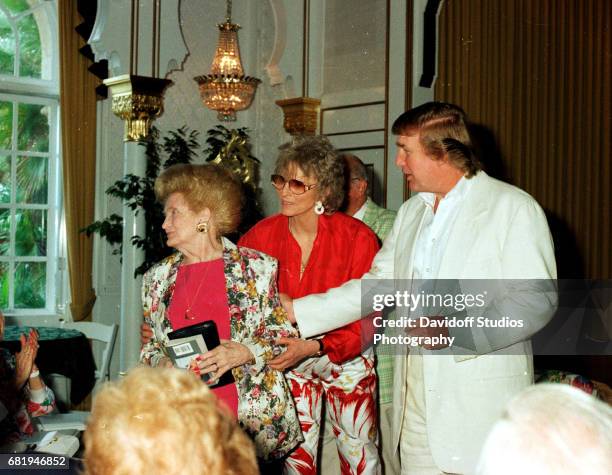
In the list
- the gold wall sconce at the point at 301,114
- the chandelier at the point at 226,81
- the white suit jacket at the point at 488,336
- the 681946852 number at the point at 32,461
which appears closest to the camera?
the 681946852 number at the point at 32,461

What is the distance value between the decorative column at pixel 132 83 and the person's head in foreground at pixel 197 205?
405 cm

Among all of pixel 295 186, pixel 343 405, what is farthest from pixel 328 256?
pixel 343 405

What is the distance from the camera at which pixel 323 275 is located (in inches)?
117

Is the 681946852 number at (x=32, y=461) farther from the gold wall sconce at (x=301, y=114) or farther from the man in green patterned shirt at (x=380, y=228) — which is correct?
the gold wall sconce at (x=301, y=114)

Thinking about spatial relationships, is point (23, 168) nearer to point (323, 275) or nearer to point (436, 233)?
point (323, 275)

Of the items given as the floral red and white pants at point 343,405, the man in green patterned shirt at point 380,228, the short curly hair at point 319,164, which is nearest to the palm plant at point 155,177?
the man in green patterned shirt at point 380,228

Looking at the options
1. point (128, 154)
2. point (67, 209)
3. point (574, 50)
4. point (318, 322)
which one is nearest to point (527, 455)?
point (318, 322)

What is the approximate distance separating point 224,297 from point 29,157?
18.2ft

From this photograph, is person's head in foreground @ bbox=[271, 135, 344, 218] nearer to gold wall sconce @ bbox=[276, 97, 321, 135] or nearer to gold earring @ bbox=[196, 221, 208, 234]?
gold earring @ bbox=[196, 221, 208, 234]

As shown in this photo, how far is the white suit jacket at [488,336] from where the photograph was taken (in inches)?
87.4

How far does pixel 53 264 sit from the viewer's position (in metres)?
7.64

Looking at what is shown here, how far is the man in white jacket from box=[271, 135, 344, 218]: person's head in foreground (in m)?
0.53

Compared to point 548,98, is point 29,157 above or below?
below

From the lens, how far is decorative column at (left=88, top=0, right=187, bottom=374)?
6586 mm
